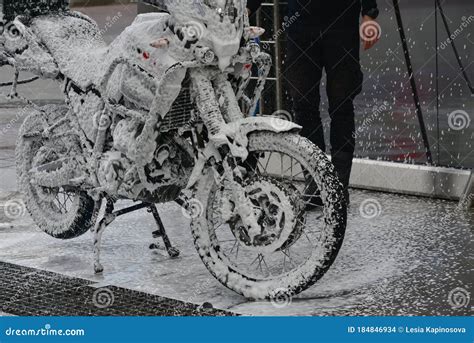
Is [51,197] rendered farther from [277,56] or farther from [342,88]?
[277,56]

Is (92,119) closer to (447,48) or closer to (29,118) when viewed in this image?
(29,118)

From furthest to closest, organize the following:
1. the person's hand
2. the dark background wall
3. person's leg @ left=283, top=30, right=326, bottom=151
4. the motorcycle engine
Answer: the dark background wall, person's leg @ left=283, top=30, right=326, bottom=151, the person's hand, the motorcycle engine

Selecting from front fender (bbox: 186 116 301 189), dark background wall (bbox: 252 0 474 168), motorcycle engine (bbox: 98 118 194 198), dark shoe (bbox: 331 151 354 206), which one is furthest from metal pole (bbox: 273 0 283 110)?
front fender (bbox: 186 116 301 189)

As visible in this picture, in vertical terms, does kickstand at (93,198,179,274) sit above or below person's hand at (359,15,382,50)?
below

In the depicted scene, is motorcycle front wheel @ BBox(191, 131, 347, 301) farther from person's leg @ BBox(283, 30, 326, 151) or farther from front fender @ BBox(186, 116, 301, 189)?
person's leg @ BBox(283, 30, 326, 151)

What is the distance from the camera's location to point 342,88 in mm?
8344

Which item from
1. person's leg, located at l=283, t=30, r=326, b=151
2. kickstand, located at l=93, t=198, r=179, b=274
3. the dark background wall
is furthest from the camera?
the dark background wall

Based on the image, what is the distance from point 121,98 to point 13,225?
1764 millimetres

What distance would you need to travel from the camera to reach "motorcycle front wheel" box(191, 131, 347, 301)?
6.22 metres

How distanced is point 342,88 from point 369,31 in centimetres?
42

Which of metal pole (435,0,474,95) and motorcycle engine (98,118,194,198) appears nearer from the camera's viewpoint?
motorcycle engine (98,118,194,198)

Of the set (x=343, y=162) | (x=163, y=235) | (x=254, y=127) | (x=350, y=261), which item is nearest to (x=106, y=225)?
(x=163, y=235)

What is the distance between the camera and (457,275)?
6.76m


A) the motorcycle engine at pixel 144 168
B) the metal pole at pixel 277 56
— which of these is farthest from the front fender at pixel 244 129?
the metal pole at pixel 277 56
